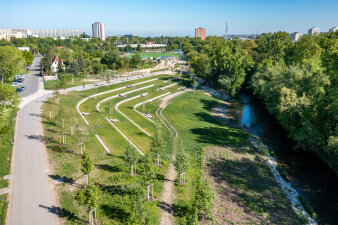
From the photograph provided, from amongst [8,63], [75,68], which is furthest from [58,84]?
[75,68]

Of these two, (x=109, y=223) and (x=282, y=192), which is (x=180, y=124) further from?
(x=109, y=223)

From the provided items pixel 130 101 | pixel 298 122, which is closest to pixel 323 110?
pixel 298 122

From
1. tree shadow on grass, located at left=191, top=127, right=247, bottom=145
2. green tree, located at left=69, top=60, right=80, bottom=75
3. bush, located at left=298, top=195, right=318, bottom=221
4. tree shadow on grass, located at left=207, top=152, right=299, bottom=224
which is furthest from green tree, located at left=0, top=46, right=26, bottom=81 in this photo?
bush, located at left=298, top=195, right=318, bottom=221

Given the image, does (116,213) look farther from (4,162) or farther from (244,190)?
(4,162)

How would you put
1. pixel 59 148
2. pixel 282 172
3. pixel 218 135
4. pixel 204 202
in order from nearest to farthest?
pixel 204 202
pixel 59 148
pixel 282 172
pixel 218 135

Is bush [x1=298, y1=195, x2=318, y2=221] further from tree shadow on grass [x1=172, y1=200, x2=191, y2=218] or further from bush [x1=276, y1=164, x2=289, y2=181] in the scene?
tree shadow on grass [x1=172, y1=200, x2=191, y2=218]

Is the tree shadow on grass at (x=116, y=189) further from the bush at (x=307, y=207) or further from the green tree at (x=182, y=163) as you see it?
the bush at (x=307, y=207)

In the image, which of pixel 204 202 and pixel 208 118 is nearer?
pixel 204 202
